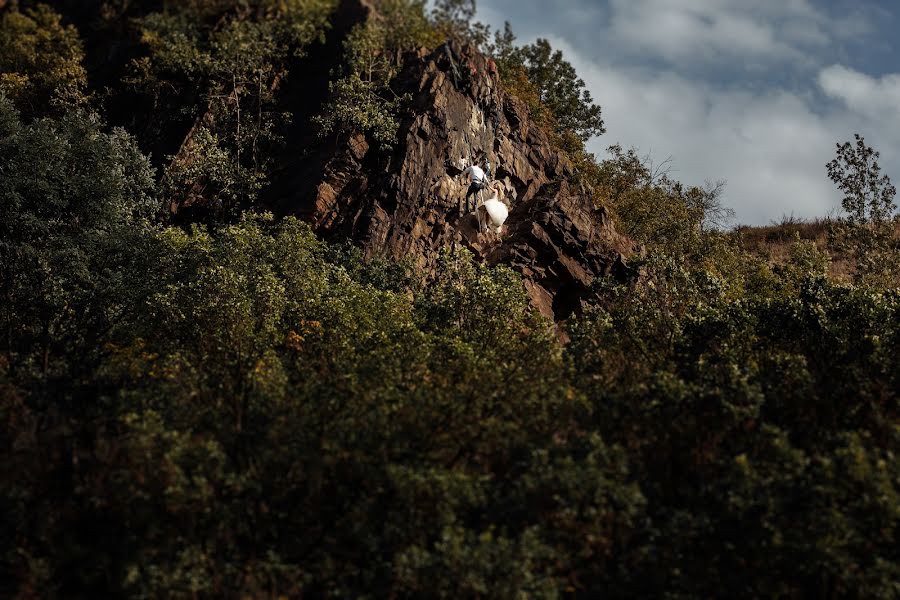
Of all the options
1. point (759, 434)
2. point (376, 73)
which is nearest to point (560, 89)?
point (376, 73)

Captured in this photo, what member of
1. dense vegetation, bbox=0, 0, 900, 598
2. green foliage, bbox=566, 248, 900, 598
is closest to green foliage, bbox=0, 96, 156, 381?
dense vegetation, bbox=0, 0, 900, 598

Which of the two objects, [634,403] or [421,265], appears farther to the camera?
[421,265]

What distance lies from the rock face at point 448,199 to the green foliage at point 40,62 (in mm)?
16129

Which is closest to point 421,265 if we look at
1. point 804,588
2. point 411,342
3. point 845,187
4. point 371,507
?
point 411,342

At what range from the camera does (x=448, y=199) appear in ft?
102

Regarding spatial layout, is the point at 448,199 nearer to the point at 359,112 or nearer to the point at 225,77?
the point at 359,112

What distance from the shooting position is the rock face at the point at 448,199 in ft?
97.5

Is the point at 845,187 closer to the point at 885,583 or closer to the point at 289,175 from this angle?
the point at 289,175

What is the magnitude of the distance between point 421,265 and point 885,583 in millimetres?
20035

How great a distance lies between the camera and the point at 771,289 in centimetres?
3077

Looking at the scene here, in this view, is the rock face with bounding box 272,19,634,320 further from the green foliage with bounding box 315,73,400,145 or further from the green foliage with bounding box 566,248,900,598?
the green foliage with bounding box 566,248,900,598

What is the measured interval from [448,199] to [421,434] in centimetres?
1739

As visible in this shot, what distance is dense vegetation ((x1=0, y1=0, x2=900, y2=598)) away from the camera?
42.4 feet

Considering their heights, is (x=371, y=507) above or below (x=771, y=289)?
below
